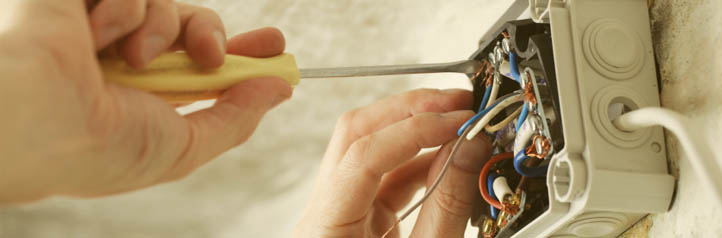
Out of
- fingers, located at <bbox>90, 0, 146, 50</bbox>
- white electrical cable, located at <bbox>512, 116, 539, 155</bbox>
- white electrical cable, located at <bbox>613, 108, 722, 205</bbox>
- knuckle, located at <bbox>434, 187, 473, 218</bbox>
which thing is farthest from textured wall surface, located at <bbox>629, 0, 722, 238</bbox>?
fingers, located at <bbox>90, 0, 146, 50</bbox>

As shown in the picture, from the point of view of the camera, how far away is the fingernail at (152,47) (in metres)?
0.48

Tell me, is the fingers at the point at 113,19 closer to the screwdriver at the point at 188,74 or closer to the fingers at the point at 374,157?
the screwdriver at the point at 188,74

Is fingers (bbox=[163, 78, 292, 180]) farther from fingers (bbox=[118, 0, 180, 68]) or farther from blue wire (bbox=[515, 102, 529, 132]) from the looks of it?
blue wire (bbox=[515, 102, 529, 132])

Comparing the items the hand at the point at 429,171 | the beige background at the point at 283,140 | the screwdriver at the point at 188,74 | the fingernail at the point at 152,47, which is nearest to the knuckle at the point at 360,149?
the hand at the point at 429,171

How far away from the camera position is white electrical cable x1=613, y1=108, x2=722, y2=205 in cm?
47

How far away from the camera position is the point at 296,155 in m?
1.26

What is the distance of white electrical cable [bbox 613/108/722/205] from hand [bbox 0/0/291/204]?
31cm

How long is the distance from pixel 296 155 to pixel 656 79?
0.79m

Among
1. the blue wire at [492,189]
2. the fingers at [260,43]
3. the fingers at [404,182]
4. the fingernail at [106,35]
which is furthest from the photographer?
the fingers at [404,182]

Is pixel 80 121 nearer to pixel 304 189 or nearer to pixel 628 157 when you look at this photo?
pixel 628 157

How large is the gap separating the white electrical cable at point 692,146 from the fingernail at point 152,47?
40 centimetres

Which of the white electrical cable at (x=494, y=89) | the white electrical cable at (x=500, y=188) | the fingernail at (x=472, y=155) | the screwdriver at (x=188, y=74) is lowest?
the white electrical cable at (x=500, y=188)

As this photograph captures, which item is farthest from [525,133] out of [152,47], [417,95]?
[152,47]

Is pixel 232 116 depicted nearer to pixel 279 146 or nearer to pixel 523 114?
pixel 523 114
